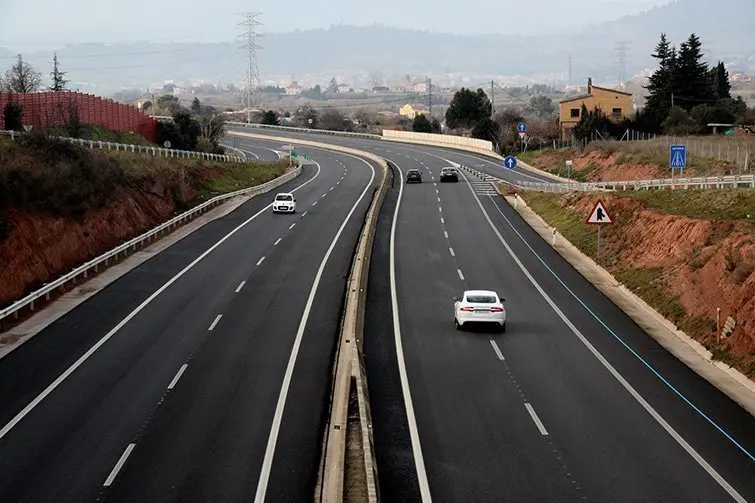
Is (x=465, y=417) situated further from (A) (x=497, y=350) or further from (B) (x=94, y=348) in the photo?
(B) (x=94, y=348)

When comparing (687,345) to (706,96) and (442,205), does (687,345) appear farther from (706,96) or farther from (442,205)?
(706,96)

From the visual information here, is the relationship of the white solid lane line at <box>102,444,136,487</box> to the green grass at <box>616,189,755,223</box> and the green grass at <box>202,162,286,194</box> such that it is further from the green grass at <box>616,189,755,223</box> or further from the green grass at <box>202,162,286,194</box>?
the green grass at <box>202,162,286,194</box>

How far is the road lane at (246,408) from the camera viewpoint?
1683 cm

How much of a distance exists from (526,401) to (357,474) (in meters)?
6.36

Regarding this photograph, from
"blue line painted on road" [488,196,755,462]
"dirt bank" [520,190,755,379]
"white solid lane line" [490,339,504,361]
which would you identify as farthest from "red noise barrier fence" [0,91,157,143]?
"white solid lane line" [490,339,504,361]

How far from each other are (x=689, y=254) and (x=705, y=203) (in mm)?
7754

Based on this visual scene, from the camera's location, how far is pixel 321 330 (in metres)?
29.7

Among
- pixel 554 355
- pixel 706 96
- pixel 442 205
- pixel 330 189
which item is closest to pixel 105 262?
pixel 554 355

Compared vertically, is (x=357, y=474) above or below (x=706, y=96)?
below

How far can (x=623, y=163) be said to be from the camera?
82312 millimetres

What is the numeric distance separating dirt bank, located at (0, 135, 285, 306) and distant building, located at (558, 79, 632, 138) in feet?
258

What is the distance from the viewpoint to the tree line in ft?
340

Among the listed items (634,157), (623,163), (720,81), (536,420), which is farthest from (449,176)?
(720,81)

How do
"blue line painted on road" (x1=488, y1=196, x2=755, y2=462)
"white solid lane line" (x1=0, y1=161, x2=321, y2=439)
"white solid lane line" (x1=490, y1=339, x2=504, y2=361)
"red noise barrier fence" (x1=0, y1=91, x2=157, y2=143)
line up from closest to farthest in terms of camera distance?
"blue line painted on road" (x1=488, y1=196, x2=755, y2=462), "white solid lane line" (x1=0, y1=161, x2=321, y2=439), "white solid lane line" (x1=490, y1=339, x2=504, y2=361), "red noise barrier fence" (x1=0, y1=91, x2=157, y2=143)
